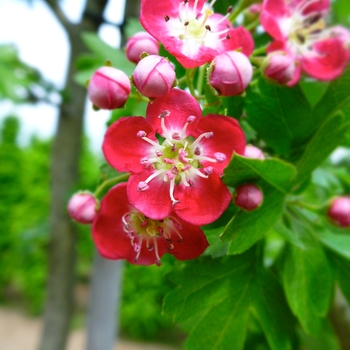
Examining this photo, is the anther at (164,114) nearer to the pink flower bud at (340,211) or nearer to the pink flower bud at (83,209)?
the pink flower bud at (83,209)

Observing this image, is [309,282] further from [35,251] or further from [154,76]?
[35,251]

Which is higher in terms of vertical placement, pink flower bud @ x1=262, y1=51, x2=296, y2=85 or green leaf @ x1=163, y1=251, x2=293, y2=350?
pink flower bud @ x1=262, y1=51, x2=296, y2=85

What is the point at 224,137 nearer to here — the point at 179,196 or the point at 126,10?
the point at 179,196

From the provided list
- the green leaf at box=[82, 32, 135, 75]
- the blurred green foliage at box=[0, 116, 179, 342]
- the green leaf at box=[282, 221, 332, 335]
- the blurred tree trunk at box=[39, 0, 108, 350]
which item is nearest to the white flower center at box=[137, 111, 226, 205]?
the green leaf at box=[282, 221, 332, 335]

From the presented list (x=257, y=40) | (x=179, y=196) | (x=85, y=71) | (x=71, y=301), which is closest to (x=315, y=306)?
(x=179, y=196)

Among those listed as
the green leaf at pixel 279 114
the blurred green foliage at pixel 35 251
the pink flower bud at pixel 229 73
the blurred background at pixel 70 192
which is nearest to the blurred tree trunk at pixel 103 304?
the blurred background at pixel 70 192

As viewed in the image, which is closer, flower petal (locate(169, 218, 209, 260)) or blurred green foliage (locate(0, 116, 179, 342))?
flower petal (locate(169, 218, 209, 260))

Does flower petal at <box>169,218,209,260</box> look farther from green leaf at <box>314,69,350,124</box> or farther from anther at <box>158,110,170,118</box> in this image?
green leaf at <box>314,69,350,124</box>

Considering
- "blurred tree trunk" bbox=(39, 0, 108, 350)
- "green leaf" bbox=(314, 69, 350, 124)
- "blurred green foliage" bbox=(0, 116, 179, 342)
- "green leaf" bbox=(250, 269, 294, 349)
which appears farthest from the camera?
"blurred green foliage" bbox=(0, 116, 179, 342)
